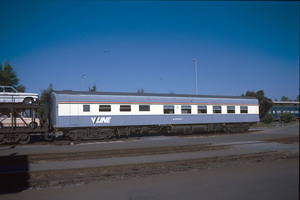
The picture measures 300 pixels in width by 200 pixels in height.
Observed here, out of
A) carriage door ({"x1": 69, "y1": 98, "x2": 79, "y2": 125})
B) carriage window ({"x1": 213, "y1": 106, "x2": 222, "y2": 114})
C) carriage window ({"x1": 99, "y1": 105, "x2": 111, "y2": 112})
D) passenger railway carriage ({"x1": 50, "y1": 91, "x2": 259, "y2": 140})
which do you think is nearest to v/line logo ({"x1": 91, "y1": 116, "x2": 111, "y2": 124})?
passenger railway carriage ({"x1": 50, "y1": 91, "x2": 259, "y2": 140})

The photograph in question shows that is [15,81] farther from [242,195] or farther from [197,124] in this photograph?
[242,195]

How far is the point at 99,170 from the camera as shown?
8.85 meters

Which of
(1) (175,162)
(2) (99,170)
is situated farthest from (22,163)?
(1) (175,162)

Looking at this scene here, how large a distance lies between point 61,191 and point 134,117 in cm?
1330

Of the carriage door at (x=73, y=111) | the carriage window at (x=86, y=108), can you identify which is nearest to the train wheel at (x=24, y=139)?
the carriage door at (x=73, y=111)

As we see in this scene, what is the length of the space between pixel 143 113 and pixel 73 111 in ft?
19.1

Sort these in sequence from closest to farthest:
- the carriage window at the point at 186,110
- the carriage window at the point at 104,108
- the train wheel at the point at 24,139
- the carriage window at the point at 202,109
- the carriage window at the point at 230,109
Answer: the train wheel at the point at 24,139 → the carriage window at the point at 104,108 → the carriage window at the point at 186,110 → the carriage window at the point at 202,109 → the carriage window at the point at 230,109

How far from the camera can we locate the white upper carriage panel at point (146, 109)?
1786 cm

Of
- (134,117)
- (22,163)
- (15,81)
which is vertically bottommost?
(22,163)

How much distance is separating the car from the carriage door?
2677 millimetres

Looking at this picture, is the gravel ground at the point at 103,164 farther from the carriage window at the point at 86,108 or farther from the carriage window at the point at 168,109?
the carriage window at the point at 168,109

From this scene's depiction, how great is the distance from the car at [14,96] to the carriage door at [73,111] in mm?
2677

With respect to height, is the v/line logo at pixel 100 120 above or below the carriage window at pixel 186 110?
below

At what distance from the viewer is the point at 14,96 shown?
16547mm
